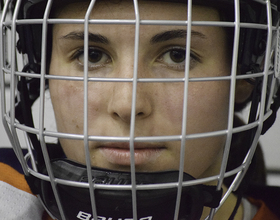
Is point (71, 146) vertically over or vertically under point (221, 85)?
under

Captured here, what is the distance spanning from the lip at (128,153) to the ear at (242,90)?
0.34m

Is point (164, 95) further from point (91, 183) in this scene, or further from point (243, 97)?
point (243, 97)

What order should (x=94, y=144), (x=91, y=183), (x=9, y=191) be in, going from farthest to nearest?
1. (x=9, y=191)
2. (x=94, y=144)
3. (x=91, y=183)

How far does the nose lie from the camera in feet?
→ 1.94

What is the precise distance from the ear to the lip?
34 centimetres

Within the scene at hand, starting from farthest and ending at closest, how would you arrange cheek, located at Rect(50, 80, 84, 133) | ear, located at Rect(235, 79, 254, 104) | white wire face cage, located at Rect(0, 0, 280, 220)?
1. ear, located at Rect(235, 79, 254, 104)
2. cheek, located at Rect(50, 80, 84, 133)
3. white wire face cage, located at Rect(0, 0, 280, 220)

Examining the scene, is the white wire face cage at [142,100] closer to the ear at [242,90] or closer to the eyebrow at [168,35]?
the eyebrow at [168,35]

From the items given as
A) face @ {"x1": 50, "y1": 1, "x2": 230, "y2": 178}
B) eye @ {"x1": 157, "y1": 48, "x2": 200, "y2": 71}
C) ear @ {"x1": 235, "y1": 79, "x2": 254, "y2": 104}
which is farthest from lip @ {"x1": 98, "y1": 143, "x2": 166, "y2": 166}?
ear @ {"x1": 235, "y1": 79, "x2": 254, "y2": 104}

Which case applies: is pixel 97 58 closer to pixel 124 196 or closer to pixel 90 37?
pixel 90 37

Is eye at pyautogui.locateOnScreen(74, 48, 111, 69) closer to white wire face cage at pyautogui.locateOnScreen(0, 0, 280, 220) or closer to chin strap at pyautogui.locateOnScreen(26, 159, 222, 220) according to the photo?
white wire face cage at pyautogui.locateOnScreen(0, 0, 280, 220)

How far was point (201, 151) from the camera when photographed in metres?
0.73

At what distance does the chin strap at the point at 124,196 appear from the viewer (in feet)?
1.96

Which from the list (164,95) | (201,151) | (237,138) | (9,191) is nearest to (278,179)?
(237,138)

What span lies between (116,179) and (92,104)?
0.17 meters
